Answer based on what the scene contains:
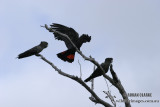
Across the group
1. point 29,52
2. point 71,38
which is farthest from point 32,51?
point 71,38

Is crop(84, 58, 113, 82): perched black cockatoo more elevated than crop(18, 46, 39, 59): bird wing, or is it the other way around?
crop(18, 46, 39, 59): bird wing

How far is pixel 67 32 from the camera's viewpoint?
13391 mm

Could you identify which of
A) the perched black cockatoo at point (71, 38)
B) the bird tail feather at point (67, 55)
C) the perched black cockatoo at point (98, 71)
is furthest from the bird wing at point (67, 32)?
the perched black cockatoo at point (98, 71)

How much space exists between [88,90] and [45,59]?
65.2 inches

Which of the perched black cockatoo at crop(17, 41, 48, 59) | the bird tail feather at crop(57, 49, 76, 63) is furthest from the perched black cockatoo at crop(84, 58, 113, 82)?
the perched black cockatoo at crop(17, 41, 48, 59)

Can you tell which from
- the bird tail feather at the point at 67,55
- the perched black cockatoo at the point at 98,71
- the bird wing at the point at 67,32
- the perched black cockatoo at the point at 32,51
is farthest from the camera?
the bird wing at the point at 67,32

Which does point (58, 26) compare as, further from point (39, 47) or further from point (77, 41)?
point (39, 47)

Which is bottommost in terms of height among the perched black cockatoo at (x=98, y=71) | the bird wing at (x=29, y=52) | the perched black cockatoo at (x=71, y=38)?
the perched black cockatoo at (x=98, y=71)

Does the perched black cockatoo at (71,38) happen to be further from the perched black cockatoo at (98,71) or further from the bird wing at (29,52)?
the perched black cockatoo at (98,71)

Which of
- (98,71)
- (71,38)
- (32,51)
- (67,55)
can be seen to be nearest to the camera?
(98,71)

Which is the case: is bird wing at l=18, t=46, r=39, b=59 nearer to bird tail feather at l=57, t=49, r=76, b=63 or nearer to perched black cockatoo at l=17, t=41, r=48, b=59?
perched black cockatoo at l=17, t=41, r=48, b=59

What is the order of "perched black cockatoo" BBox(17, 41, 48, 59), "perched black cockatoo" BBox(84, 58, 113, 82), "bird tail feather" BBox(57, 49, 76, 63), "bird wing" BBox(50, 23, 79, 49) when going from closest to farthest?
"perched black cockatoo" BBox(84, 58, 113, 82)
"perched black cockatoo" BBox(17, 41, 48, 59)
"bird tail feather" BBox(57, 49, 76, 63)
"bird wing" BBox(50, 23, 79, 49)

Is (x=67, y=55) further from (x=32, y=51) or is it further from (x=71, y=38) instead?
(x=71, y=38)

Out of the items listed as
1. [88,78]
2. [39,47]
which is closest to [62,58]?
[39,47]
